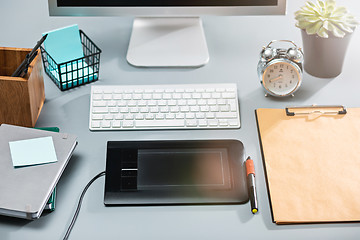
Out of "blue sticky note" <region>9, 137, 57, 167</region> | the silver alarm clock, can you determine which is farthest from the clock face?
"blue sticky note" <region>9, 137, 57, 167</region>

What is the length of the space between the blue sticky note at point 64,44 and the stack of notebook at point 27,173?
26 cm

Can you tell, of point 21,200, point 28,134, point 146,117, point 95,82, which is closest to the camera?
point 21,200

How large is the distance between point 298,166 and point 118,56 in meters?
0.59

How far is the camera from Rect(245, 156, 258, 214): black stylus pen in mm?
885

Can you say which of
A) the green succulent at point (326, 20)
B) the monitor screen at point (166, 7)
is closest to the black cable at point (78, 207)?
the monitor screen at point (166, 7)

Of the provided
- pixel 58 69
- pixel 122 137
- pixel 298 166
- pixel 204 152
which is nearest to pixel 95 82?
→ pixel 58 69

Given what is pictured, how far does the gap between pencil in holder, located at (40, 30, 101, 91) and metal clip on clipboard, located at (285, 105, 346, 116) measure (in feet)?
1.68

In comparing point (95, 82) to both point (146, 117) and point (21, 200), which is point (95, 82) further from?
point (21, 200)

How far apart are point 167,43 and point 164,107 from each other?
24cm

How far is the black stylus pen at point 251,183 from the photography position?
88cm

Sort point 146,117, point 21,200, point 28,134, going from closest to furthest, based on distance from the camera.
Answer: point 21,200, point 28,134, point 146,117

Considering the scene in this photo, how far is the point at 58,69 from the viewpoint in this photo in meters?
1.10

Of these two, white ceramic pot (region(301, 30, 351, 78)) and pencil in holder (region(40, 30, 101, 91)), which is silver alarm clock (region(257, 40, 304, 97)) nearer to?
white ceramic pot (region(301, 30, 351, 78))

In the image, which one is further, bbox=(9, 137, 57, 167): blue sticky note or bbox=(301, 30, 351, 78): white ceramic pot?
bbox=(301, 30, 351, 78): white ceramic pot
